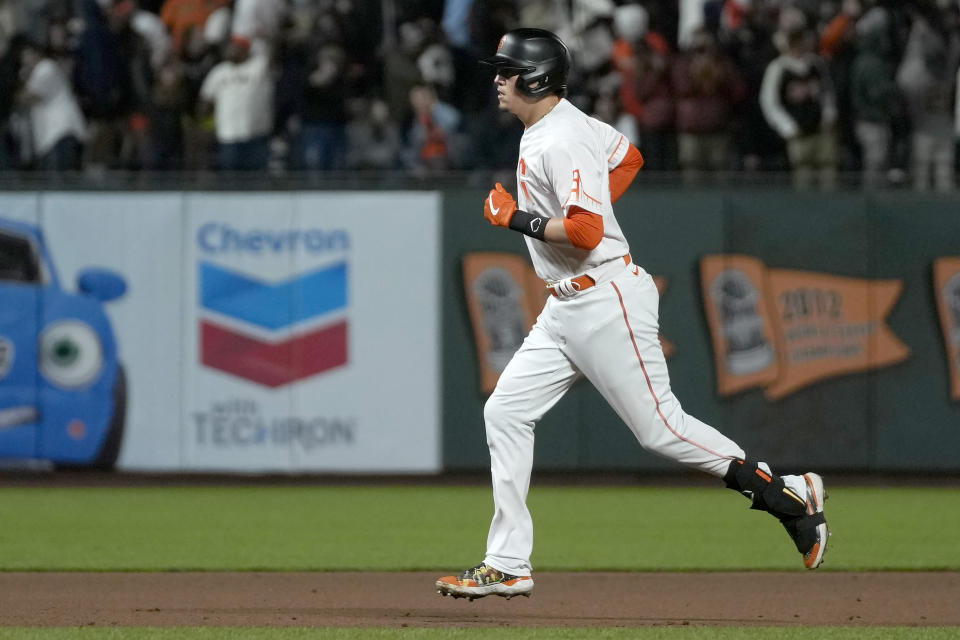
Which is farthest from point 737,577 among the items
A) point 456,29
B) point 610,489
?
point 456,29

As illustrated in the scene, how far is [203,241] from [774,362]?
500cm

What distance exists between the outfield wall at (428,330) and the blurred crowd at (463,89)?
54 cm

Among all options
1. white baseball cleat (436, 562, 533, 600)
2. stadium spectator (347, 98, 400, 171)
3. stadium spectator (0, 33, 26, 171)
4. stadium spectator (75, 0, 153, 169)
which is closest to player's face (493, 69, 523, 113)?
white baseball cleat (436, 562, 533, 600)

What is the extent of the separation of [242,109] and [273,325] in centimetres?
201

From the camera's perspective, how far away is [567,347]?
6301 millimetres

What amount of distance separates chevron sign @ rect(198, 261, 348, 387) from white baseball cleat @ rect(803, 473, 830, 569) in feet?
23.3

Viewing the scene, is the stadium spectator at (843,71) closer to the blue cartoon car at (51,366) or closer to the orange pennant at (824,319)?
the orange pennant at (824,319)

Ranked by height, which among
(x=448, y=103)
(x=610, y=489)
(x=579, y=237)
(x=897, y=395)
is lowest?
(x=610, y=489)

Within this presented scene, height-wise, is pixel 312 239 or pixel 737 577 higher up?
pixel 312 239

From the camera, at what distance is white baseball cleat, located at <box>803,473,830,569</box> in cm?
630

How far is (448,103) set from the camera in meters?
13.9

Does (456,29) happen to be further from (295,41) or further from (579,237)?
(579,237)

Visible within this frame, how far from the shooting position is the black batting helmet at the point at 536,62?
6.27m

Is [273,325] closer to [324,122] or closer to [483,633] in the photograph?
[324,122]
